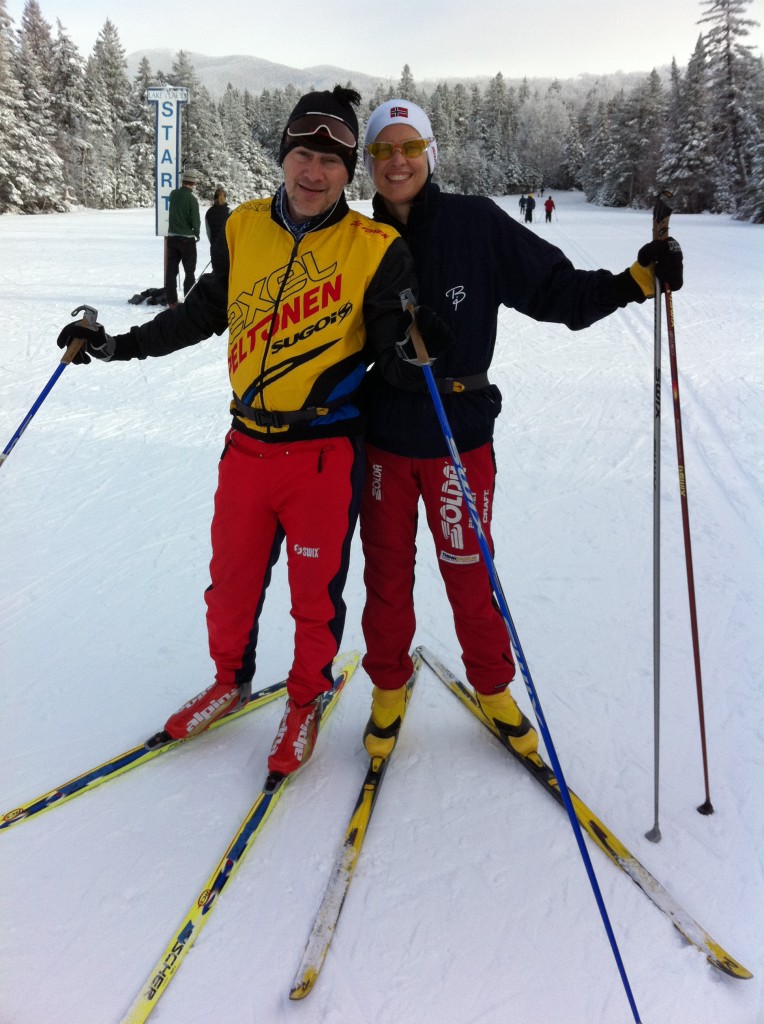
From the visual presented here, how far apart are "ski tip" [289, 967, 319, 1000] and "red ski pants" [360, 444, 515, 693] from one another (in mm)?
906

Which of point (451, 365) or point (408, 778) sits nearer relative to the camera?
point (451, 365)

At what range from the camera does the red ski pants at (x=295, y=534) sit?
204cm

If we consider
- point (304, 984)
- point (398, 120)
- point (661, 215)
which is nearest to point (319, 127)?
point (398, 120)

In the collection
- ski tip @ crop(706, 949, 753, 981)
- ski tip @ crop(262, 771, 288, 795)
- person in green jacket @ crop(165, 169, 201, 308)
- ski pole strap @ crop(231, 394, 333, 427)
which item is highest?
person in green jacket @ crop(165, 169, 201, 308)

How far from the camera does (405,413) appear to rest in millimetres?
2070

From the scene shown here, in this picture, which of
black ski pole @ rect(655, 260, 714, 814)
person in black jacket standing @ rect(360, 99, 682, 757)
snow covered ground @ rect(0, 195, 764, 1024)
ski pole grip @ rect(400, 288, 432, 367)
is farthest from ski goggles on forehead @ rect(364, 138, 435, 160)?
snow covered ground @ rect(0, 195, 764, 1024)

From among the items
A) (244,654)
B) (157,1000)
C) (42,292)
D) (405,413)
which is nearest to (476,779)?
(244,654)

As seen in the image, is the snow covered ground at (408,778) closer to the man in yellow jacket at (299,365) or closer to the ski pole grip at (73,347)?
the man in yellow jacket at (299,365)

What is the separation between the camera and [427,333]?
5.92ft

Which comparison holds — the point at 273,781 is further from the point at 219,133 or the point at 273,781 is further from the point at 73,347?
the point at 219,133

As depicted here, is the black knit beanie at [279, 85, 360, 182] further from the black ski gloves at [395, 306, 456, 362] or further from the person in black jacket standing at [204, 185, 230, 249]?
the person in black jacket standing at [204, 185, 230, 249]

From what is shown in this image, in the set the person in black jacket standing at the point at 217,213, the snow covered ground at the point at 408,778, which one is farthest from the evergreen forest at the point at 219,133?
the snow covered ground at the point at 408,778

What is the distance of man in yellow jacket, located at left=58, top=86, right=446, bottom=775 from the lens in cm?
193

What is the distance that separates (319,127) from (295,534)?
121 cm
